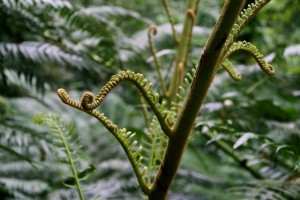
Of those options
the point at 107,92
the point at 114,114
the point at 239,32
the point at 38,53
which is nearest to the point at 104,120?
the point at 107,92

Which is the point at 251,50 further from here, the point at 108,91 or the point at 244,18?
the point at 108,91

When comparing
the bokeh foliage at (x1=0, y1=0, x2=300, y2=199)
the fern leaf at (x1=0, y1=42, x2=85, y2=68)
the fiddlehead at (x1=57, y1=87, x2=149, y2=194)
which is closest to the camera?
the fiddlehead at (x1=57, y1=87, x2=149, y2=194)

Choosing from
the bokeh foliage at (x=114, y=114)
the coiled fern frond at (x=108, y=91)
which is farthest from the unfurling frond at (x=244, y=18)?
the bokeh foliage at (x=114, y=114)

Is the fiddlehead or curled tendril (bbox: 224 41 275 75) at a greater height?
curled tendril (bbox: 224 41 275 75)

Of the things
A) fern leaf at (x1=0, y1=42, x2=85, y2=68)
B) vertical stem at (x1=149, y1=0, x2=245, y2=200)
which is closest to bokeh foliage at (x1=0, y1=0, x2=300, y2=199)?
fern leaf at (x1=0, y1=42, x2=85, y2=68)

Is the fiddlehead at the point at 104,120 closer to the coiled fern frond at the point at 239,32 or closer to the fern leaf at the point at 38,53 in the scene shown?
the coiled fern frond at the point at 239,32

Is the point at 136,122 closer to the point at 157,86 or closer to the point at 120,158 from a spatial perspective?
the point at 120,158

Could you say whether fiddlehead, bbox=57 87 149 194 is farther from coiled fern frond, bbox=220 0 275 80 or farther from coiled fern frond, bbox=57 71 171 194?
coiled fern frond, bbox=220 0 275 80

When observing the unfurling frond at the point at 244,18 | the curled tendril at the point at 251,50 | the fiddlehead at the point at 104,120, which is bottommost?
the fiddlehead at the point at 104,120
